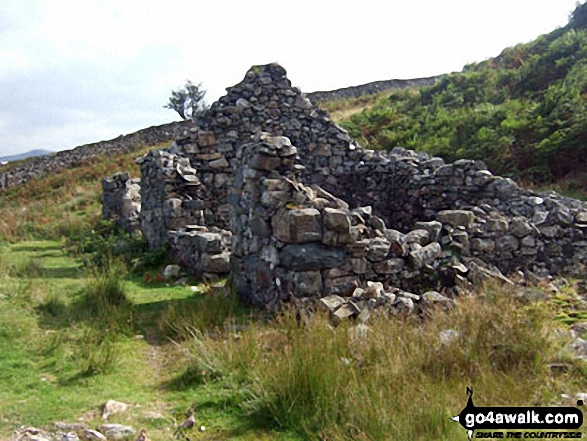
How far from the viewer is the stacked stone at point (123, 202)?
545 inches

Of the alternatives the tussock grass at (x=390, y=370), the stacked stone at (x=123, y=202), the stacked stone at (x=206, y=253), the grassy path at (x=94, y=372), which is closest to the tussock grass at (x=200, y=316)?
the grassy path at (x=94, y=372)

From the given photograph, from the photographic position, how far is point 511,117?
50.1ft

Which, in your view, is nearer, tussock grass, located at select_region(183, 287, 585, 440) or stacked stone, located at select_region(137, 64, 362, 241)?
tussock grass, located at select_region(183, 287, 585, 440)

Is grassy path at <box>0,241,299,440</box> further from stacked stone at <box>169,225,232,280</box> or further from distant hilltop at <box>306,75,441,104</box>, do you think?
distant hilltop at <box>306,75,441,104</box>

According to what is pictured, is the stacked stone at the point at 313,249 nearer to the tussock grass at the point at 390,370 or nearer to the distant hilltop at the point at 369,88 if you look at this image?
the tussock grass at the point at 390,370

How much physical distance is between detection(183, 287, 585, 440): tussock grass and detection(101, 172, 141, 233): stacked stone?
989 cm

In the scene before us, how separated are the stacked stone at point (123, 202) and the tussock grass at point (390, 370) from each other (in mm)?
9887

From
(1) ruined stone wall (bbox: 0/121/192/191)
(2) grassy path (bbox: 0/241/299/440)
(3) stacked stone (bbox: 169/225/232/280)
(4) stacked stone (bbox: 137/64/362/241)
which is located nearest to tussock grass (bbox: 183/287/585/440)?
(2) grassy path (bbox: 0/241/299/440)

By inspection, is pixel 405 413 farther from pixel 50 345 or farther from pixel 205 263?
pixel 205 263

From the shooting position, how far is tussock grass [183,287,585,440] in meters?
3.27

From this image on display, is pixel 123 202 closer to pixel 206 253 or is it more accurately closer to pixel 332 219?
pixel 206 253

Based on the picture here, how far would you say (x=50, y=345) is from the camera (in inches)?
202

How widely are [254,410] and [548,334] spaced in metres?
2.58

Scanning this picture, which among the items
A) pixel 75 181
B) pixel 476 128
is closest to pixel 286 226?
pixel 476 128
